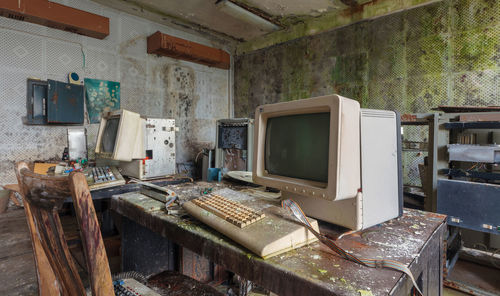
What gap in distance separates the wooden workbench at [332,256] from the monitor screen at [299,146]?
0.22m

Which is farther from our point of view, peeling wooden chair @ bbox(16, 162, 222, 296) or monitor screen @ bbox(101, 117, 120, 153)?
monitor screen @ bbox(101, 117, 120, 153)

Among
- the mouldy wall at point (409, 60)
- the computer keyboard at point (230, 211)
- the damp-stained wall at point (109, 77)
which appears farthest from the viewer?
the damp-stained wall at point (109, 77)

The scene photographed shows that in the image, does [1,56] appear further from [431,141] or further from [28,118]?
[431,141]

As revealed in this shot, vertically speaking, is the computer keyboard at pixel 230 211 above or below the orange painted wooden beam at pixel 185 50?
below

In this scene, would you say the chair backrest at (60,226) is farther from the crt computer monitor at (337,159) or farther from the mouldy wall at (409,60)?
the mouldy wall at (409,60)

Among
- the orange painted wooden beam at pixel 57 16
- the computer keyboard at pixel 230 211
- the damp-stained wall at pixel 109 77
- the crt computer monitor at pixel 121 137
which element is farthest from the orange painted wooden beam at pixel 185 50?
the computer keyboard at pixel 230 211

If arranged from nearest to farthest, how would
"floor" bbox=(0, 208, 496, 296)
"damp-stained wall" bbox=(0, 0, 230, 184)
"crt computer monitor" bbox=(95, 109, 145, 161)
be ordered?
"floor" bbox=(0, 208, 496, 296) → "crt computer monitor" bbox=(95, 109, 145, 161) → "damp-stained wall" bbox=(0, 0, 230, 184)

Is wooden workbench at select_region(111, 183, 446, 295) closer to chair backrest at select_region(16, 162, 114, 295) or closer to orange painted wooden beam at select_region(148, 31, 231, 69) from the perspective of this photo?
chair backrest at select_region(16, 162, 114, 295)

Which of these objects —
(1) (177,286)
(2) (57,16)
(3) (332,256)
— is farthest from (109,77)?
(3) (332,256)

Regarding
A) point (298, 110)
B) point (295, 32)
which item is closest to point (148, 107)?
point (295, 32)

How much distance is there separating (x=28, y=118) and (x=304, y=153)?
10.9 ft

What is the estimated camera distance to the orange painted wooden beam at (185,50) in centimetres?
369

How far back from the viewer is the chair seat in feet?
3.52

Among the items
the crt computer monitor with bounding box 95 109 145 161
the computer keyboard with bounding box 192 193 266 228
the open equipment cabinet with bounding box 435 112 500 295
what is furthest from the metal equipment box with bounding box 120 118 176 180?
the open equipment cabinet with bounding box 435 112 500 295
